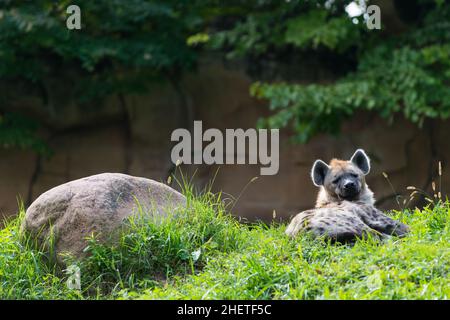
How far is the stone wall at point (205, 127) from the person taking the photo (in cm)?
1187

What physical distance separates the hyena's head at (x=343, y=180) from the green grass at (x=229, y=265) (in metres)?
0.53

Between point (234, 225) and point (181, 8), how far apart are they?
6.56 metres

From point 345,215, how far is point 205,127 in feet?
22.9

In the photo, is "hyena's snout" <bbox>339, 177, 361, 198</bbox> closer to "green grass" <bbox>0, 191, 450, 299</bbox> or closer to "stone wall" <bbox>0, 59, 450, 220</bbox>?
"green grass" <bbox>0, 191, 450, 299</bbox>

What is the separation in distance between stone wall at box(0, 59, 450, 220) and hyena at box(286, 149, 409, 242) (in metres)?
5.58

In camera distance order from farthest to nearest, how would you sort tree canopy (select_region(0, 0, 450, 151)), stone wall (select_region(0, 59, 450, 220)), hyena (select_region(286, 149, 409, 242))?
stone wall (select_region(0, 59, 450, 220)) < tree canopy (select_region(0, 0, 450, 151)) < hyena (select_region(286, 149, 409, 242))

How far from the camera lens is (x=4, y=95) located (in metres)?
12.0

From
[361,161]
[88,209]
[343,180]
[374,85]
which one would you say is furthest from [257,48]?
[88,209]

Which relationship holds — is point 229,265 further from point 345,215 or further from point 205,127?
point 205,127

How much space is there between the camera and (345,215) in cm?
542

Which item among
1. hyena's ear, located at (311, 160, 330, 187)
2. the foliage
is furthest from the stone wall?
hyena's ear, located at (311, 160, 330, 187)

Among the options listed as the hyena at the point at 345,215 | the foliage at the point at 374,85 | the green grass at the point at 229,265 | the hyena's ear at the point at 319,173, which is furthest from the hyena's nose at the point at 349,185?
the foliage at the point at 374,85

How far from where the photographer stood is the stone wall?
11.9 m

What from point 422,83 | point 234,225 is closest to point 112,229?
point 234,225
